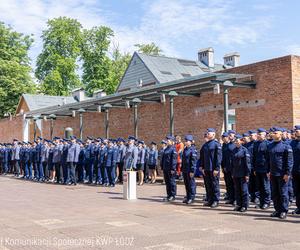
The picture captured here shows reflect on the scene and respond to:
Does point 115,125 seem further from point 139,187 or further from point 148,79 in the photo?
point 148,79

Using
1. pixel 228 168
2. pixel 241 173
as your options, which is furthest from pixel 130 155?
pixel 241 173

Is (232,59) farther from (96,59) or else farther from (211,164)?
(211,164)

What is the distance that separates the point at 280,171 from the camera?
9.37 metres

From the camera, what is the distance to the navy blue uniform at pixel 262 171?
10.7 metres

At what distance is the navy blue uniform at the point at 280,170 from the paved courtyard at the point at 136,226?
1.20ft

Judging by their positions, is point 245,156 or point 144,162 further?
point 144,162

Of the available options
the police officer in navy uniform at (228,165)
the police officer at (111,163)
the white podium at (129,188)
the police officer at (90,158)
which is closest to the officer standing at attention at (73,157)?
the police officer at (90,158)

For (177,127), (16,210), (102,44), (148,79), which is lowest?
(16,210)

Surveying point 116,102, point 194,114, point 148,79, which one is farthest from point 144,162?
point 148,79

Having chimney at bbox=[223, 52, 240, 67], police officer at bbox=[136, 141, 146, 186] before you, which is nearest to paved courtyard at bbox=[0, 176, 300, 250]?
police officer at bbox=[136, 141, 146, 186]

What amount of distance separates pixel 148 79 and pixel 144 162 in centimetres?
1962

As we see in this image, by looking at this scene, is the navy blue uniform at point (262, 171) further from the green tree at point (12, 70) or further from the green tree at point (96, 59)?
the green tree at point (96, 59)

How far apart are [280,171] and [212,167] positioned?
207cm

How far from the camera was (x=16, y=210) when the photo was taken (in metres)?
10.9
